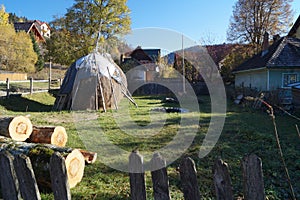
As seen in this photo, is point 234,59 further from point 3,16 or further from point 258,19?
point 3,16

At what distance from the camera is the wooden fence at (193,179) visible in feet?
5.46

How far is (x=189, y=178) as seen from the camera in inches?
69.9

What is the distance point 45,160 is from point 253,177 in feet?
9.56

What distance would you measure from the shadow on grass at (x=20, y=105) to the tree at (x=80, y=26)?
31.5 ft

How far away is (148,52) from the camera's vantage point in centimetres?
4134

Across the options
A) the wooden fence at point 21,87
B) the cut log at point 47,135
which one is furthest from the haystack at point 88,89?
the cut log at point 47,135

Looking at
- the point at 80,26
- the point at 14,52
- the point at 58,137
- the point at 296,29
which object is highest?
the point at 80,26

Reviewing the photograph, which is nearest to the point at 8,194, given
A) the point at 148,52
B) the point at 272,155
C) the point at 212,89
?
the point at 272,155

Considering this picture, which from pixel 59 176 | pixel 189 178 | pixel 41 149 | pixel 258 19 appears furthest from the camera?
pixel 258 19

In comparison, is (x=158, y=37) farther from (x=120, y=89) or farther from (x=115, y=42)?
(x=115, y=42)

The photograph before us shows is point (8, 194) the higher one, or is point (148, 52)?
point (148, 52)

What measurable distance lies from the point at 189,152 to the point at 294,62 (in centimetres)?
1495

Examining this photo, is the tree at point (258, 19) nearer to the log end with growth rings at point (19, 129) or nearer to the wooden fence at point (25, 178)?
the log end with growth rings at point (19, 129)

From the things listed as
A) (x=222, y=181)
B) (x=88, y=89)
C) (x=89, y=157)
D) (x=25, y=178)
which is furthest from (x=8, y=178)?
(x=88, y=89)
